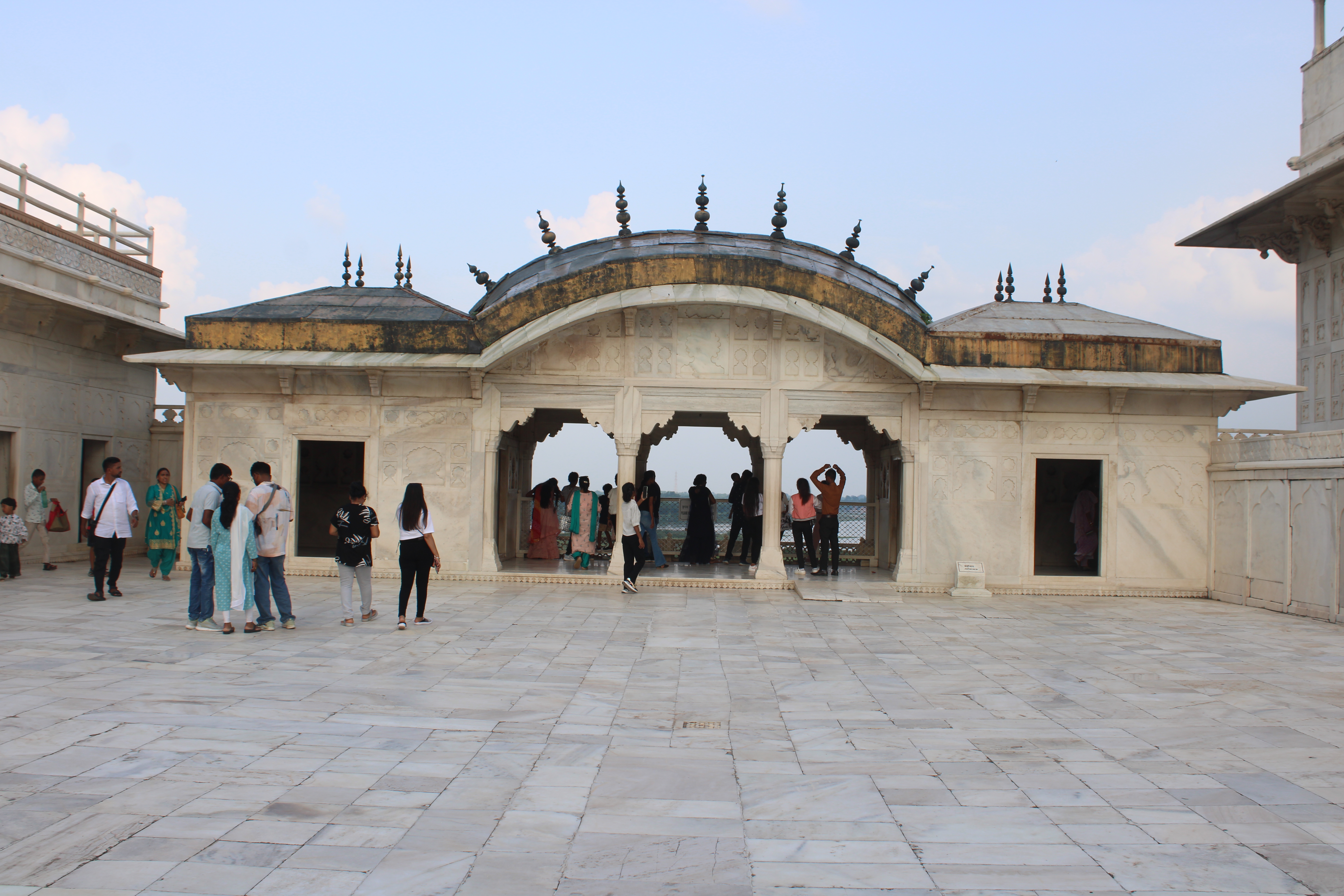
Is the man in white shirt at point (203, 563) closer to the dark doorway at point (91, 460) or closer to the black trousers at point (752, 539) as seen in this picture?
the black trousers at point (752, 539)

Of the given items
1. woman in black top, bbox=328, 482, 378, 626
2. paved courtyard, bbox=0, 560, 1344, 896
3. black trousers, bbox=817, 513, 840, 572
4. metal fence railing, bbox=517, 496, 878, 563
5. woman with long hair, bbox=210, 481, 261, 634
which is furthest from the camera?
metal fence railing, bbox=517, 496, 878, 563

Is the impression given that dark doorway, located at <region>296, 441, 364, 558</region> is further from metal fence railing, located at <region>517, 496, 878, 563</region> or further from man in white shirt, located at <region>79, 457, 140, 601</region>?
man in white shirt, located at <region>79, 457, 140, 601</region>

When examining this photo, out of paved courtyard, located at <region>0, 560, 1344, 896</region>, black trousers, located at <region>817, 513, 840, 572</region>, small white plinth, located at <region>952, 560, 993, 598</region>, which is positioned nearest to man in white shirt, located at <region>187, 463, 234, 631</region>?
paved courtyard, located at <region>0, 560, 1344, 896</region>

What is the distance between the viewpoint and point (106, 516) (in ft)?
34.7

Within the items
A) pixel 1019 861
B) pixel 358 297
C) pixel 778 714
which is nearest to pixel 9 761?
pixel 778 714

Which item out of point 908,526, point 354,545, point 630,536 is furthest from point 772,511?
point 354,545

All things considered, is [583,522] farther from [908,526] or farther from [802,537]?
[908,526]

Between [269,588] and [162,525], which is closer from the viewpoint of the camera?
[269,588]

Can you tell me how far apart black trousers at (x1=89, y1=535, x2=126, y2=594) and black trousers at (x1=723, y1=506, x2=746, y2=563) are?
9439 mm

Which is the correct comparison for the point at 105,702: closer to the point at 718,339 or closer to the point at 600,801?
the point at 600,801

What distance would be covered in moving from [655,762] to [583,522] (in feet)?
31.2

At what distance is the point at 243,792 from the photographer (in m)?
4.45

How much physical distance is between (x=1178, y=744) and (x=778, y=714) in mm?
2479

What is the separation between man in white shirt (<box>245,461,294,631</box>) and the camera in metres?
8.84
